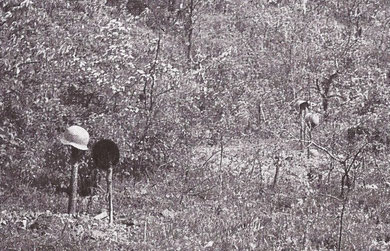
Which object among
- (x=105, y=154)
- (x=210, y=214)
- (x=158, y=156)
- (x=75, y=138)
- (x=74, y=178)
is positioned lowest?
(x=210, y=214)

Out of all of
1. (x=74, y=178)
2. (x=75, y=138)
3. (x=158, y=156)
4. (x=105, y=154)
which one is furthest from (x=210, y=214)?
(x=158, y=156)

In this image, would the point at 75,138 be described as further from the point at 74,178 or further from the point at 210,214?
the point at 210,214

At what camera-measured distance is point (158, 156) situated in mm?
11281

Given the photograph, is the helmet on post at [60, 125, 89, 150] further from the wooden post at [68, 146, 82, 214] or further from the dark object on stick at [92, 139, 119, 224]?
the dark object on stick at [92, 139, 119, 224]

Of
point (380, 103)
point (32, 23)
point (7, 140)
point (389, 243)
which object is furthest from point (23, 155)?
point (380, 103)

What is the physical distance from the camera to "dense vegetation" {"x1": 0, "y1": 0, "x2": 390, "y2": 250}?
788cm

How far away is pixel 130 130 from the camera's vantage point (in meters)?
10.9

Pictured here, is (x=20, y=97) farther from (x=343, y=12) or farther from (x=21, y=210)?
(x=343, y=12)

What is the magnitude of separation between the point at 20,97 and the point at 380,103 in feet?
39.3

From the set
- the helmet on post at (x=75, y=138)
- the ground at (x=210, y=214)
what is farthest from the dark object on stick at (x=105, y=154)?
the helmet on post at (x=75, y=138)

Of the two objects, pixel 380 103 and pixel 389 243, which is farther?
pixel 380 103

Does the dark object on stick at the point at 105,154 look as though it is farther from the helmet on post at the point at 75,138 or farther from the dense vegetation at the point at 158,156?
the helmet on post at the point at 75,138

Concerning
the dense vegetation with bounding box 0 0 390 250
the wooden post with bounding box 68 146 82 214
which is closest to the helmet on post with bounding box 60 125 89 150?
the wooden post with bounding box 68 146 82 214

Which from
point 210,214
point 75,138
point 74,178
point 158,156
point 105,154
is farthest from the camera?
point 158,156
